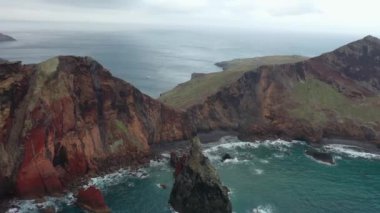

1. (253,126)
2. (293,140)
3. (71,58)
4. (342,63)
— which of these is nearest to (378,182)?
(293,140)

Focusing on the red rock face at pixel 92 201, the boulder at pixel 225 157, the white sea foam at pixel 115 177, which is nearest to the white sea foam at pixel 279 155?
the boulder at pixel 225 157

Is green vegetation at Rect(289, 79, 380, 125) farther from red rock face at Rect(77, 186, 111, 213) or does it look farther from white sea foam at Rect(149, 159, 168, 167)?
red rock face at Rect(77, 186, 111, 213)

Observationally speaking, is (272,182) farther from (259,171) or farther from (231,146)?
(231,146)

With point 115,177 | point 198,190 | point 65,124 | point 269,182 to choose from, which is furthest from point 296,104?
point 65,124

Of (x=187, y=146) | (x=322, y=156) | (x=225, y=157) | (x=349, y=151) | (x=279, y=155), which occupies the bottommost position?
(x=279, y=155)

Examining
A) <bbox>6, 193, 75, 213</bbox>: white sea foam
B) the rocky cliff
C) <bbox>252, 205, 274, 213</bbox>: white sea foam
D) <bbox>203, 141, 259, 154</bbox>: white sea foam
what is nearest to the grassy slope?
<bbox>203, 141, 259, 154</bbox>: white sea foam
